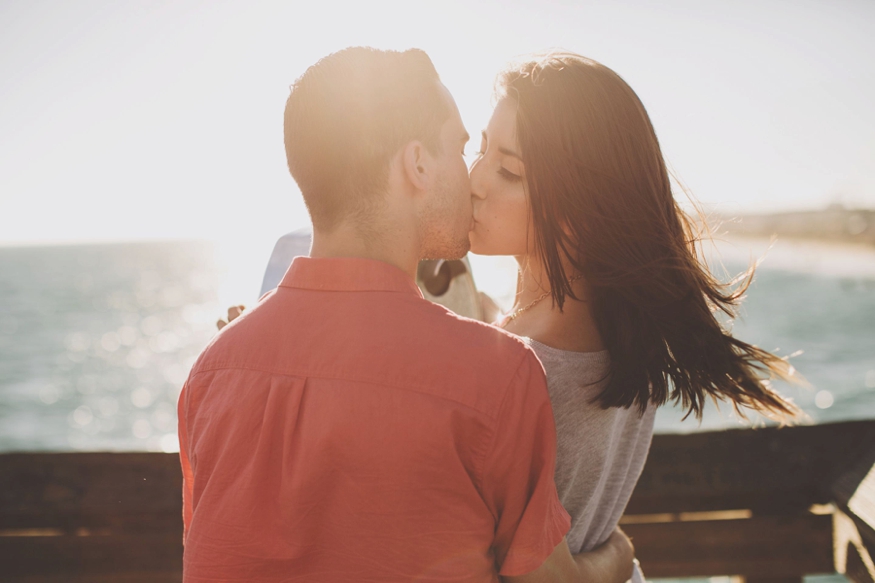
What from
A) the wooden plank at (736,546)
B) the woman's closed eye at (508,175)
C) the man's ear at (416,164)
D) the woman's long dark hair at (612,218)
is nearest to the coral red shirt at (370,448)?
the man's ear at (416,164)

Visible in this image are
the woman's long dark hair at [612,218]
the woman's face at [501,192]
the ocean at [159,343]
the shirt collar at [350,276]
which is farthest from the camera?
the ocean at [159,343]

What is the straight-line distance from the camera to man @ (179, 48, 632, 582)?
106 cm

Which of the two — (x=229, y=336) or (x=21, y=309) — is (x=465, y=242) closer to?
(x=229, y=336)

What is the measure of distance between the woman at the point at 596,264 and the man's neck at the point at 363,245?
0.44 metres

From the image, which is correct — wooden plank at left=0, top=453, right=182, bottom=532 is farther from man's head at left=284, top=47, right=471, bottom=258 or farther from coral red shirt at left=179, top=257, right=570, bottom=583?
man's head at left=284, top=47, right=471, bottom=258

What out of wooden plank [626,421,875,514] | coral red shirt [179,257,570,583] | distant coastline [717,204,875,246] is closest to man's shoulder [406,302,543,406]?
coral red shirt [179,257,570,583]

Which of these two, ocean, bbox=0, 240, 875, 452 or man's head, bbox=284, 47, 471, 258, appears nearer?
→ man's head, bbox=284, 47, 471, 258

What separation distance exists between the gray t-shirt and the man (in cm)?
26

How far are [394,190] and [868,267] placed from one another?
243 feet

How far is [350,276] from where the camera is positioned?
3.91ft

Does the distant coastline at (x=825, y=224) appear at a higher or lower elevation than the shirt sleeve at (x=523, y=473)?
lower

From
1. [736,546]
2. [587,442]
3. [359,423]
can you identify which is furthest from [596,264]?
[736,546]

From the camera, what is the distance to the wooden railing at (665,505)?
6.15 feet

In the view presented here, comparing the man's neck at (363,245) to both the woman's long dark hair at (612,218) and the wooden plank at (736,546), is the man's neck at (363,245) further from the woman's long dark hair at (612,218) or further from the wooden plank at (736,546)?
the wooden plank at (736,546)
